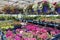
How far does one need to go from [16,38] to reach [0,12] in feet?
12.1

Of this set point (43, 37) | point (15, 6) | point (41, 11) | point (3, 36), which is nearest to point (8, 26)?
point (3, 36)

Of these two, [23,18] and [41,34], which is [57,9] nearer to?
[23,18]

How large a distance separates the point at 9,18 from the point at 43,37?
3.16 metres

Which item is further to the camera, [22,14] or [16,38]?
[22,14]

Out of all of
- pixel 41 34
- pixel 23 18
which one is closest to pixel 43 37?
pixel 41 34

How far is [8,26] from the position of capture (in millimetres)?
5199

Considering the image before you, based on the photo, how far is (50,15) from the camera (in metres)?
6.89

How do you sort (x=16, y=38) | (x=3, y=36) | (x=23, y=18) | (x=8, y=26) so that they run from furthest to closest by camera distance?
(x=23, y=18) < (x=8, y=26) < (x=3, y=36) < (x=16, y=38)

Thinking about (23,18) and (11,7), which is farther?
(11,7)

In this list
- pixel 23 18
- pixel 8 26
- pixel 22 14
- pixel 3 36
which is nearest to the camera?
pixel 3 36

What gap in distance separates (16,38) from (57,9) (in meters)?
3.42

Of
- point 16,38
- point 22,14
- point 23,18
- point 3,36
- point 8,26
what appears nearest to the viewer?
point 16,38

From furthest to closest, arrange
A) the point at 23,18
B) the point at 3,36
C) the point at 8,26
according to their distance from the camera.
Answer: the point at 23,18 < the point at 8,26 < the point at 3,36

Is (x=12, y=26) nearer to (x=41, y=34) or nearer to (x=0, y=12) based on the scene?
(x=41, y=34)
